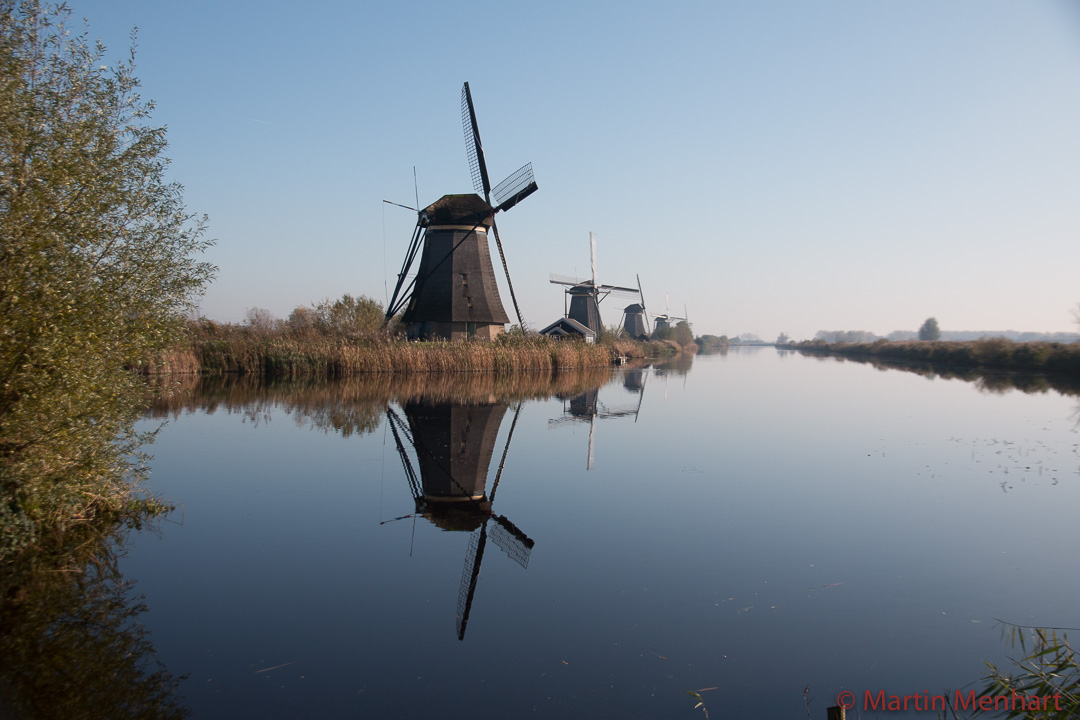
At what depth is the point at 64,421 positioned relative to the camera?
14.8 feet

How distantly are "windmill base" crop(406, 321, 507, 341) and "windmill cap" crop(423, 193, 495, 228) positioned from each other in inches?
151

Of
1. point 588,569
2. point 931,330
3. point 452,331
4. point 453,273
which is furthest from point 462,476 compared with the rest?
point 931,330

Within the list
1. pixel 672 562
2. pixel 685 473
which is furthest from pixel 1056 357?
pixel 672 562

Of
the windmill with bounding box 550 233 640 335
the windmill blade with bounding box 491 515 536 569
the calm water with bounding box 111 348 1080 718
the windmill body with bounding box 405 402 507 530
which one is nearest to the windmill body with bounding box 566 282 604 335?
the windmill with bounding box 550 233 640 335

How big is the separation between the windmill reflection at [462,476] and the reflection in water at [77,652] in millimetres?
1575

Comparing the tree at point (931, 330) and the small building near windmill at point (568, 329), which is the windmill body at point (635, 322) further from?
the tree at point (931, 330)

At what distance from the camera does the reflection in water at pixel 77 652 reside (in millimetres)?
2982

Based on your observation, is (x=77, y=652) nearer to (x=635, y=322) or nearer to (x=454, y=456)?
(x=454, y=456)

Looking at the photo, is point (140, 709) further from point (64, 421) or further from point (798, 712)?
point (798, 712)

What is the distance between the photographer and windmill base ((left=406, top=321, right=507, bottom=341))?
25.2 metres

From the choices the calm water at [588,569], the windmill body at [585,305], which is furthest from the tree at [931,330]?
the calm water at [588,569]

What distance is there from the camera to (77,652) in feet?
11.2

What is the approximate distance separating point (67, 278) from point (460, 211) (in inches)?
830

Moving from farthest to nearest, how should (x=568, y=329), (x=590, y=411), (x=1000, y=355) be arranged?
(x=568, y=329), (x=1000, y=355), (x=590, y=411)
